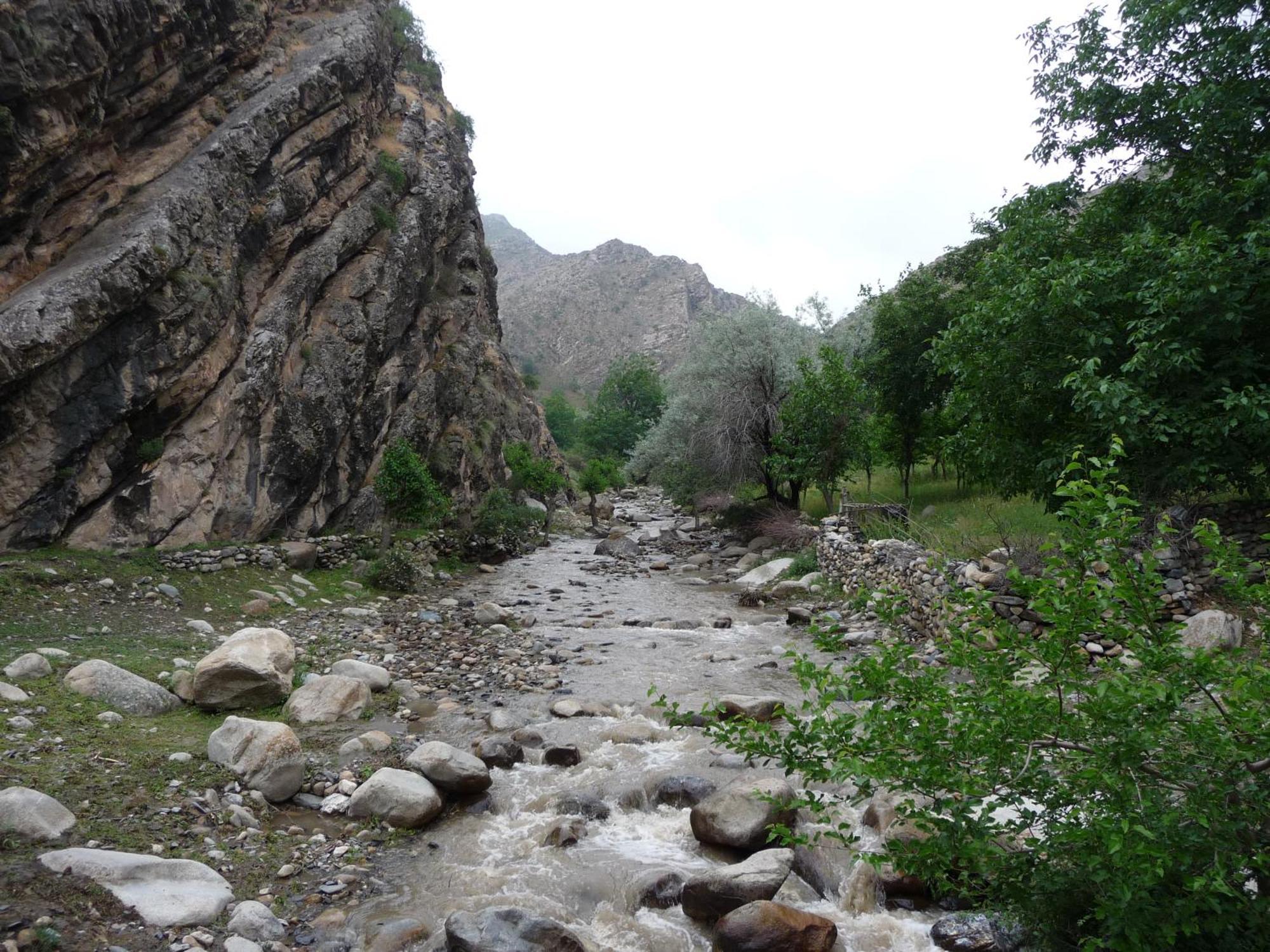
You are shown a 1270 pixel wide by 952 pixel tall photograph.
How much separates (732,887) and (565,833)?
189 cm

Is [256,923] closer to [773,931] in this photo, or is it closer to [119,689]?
[773,931]

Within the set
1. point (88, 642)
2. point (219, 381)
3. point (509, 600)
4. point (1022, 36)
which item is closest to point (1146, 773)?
point (88, 642)

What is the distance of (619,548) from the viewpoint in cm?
3100

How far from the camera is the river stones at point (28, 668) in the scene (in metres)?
8.08

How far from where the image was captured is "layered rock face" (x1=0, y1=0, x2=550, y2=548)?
14555 mm

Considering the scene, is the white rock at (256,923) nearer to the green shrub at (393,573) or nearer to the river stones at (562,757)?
the river stones at (562,757)

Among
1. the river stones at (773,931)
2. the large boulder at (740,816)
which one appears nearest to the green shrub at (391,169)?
the large boulder at (740,816)

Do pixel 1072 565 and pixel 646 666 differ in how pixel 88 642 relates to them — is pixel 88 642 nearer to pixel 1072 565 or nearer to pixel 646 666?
pixel 646 666

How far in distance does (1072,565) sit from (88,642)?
39.2 ft

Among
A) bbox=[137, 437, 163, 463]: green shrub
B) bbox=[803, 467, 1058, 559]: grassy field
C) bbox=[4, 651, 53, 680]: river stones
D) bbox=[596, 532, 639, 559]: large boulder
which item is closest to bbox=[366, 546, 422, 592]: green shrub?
bbox=[137, 437, 163, 463]: green shrub

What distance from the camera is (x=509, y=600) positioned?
19828 mm

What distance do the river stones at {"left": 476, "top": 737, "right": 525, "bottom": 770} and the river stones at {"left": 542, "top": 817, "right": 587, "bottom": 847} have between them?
1.57 m

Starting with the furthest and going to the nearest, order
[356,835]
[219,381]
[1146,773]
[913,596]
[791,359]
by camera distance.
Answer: [791,359] → [219,381] → [913,596] → [356,835] → [1146,773]

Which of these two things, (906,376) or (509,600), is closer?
(509,600)
